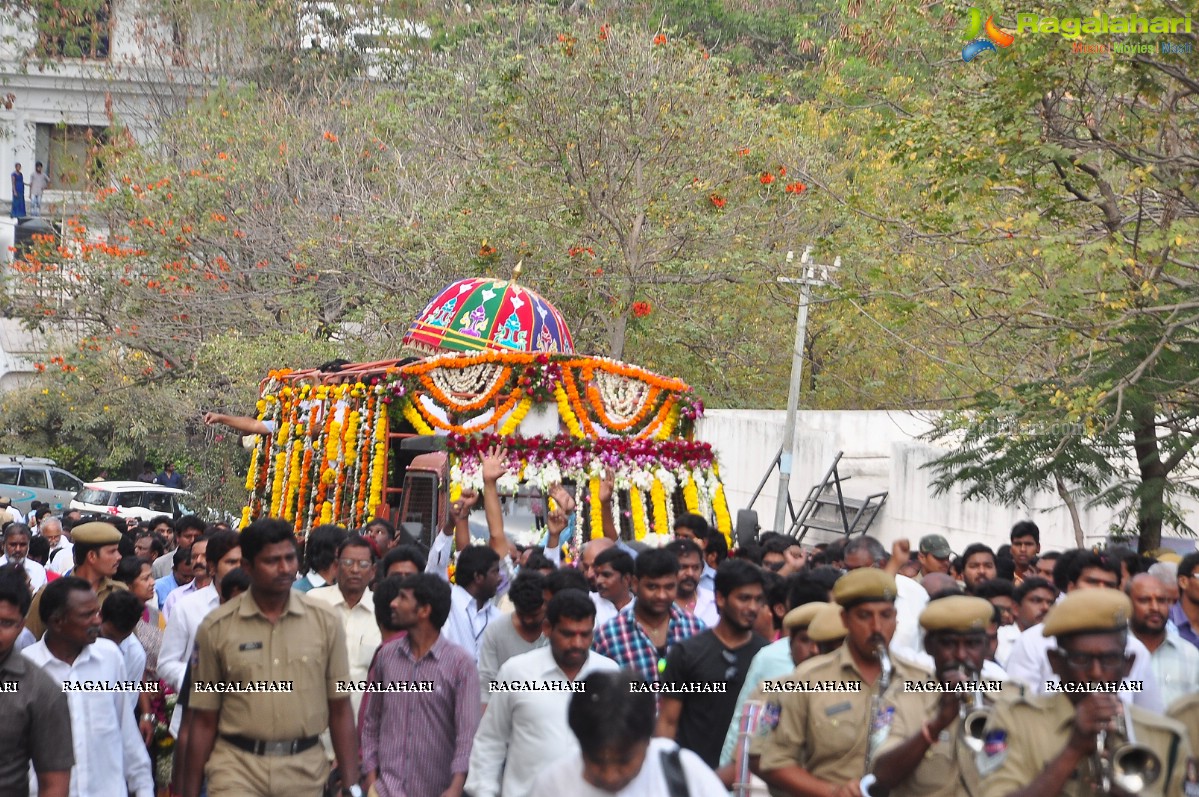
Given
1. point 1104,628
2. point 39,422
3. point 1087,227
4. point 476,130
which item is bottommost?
point 39,422

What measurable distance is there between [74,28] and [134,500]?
1458cm

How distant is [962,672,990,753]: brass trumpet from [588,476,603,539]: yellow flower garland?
8353 millimetres

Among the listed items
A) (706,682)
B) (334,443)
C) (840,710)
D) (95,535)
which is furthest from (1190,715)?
(334,443)

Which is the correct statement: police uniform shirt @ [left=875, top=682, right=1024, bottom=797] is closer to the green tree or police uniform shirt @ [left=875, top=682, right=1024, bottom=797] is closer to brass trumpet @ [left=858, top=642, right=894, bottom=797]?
brass trumpet @ [left=858, top=642, right=894, bottom=797]

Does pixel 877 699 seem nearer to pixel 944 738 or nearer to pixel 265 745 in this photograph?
pixel 944 738

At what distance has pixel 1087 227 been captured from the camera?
1409 cm

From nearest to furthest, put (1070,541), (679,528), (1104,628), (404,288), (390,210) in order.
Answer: (1104,628) → (679,528) → (1070,541) → (404,288) → (390,210)

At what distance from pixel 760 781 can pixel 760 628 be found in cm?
180

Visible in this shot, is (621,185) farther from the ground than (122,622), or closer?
farther from the ground

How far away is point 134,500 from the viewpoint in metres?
31.1

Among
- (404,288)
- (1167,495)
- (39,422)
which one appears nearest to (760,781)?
(1167,495)

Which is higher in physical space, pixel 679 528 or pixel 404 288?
pixel 404 288

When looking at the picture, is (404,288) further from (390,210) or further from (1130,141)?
(1130,141)

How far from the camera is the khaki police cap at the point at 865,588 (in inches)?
A: 214
